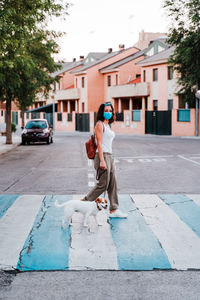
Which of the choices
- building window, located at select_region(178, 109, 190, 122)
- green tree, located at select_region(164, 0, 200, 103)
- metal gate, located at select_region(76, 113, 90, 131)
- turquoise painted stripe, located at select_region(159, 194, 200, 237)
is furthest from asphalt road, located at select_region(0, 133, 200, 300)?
metal gate, located at select_region(76, 113, 90, 131)

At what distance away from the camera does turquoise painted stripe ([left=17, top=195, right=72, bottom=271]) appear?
17.0 feet

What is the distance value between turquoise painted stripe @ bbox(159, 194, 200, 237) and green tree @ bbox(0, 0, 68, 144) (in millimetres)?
6936

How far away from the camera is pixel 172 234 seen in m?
6.48

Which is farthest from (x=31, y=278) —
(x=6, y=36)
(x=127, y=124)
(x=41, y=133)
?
(x=127, y=124)

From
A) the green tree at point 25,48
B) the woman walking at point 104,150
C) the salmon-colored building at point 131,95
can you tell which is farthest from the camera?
the salmon-colored building at point 131,95

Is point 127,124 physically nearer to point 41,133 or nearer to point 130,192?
point 41,133

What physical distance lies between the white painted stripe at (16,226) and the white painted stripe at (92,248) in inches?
26.7

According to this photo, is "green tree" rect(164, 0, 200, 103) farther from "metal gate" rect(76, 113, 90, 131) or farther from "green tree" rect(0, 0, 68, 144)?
"metal gate" rect(76, 113, 90, 131)

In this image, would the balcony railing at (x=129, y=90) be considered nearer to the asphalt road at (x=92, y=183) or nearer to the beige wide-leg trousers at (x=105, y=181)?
the asphalt road at (x=92, y=183)

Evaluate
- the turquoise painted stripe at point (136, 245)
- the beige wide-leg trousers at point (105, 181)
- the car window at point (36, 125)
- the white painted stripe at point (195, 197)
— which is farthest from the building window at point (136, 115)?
the beige wide-leg trousers at point (105, 181)

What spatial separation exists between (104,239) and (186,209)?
256cm

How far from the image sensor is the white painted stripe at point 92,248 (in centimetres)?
518

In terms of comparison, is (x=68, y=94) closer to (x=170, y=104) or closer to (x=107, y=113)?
(x=170, y=104)

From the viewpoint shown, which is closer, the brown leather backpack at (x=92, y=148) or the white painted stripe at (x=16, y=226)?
the white painted stripe at (x=16, y=226)
